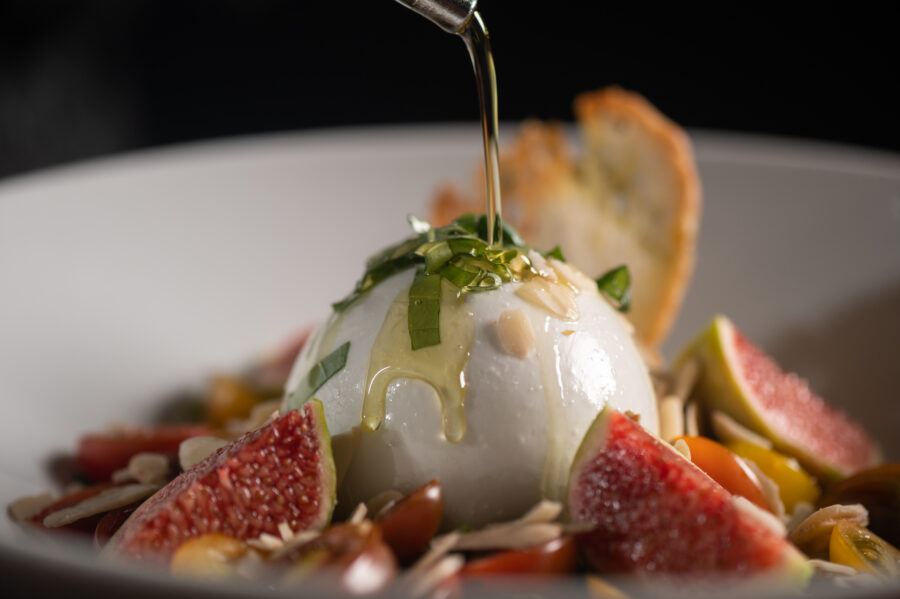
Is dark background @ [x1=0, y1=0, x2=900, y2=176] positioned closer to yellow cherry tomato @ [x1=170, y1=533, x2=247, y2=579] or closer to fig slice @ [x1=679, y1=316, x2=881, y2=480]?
fig slice @ [x1=679, y1=316, x2=881, y2=480]

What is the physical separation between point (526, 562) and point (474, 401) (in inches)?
12.0

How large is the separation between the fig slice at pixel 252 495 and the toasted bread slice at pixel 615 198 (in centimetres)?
126

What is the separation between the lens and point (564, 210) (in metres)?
2.78

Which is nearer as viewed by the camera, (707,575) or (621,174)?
(707,575)

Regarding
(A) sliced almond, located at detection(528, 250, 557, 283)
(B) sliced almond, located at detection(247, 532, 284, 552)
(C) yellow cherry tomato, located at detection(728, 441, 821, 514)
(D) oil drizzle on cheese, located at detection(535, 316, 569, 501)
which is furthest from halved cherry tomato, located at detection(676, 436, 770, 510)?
(B) sliced almond, located at detection(247, 532, 284, 552)

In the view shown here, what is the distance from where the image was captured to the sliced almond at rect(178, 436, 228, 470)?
1.69 metres

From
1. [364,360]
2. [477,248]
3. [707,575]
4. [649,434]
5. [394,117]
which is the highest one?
[394,117]

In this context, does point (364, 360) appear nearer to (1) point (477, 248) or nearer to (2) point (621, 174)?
(1) point (477, 248)

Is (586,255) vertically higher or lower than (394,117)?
lower

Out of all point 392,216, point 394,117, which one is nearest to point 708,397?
point 392,216

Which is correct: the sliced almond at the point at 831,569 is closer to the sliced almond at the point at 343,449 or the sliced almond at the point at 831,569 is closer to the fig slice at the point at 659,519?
the fig slice at the point at 659,519

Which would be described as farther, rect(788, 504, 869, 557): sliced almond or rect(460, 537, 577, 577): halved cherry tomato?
rect(788, 504, 869, 557): sliced almond

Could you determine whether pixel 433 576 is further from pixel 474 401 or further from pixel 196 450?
pixel 196 450

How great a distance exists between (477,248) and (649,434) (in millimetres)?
463
